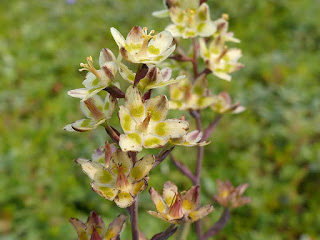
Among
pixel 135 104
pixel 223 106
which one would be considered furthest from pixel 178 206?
pixel 223 106

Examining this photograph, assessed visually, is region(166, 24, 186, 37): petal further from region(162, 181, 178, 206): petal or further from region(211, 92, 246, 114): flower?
region(162, 181, 178, 206): petal

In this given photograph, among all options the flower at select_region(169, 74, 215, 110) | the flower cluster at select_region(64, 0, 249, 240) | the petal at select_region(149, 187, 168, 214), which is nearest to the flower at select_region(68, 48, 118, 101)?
the flower cluster at select_region(64, 0, 249, 240)

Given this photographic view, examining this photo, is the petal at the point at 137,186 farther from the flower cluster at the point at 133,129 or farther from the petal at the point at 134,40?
the petal at the point at 134,40

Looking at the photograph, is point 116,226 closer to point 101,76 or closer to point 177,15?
point 101,76

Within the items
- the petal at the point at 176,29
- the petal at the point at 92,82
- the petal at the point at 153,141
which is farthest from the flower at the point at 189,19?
the petal at the point at 153,141

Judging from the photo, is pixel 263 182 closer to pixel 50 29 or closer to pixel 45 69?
pixel 45 69

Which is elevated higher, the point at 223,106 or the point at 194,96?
the point at 194,96
